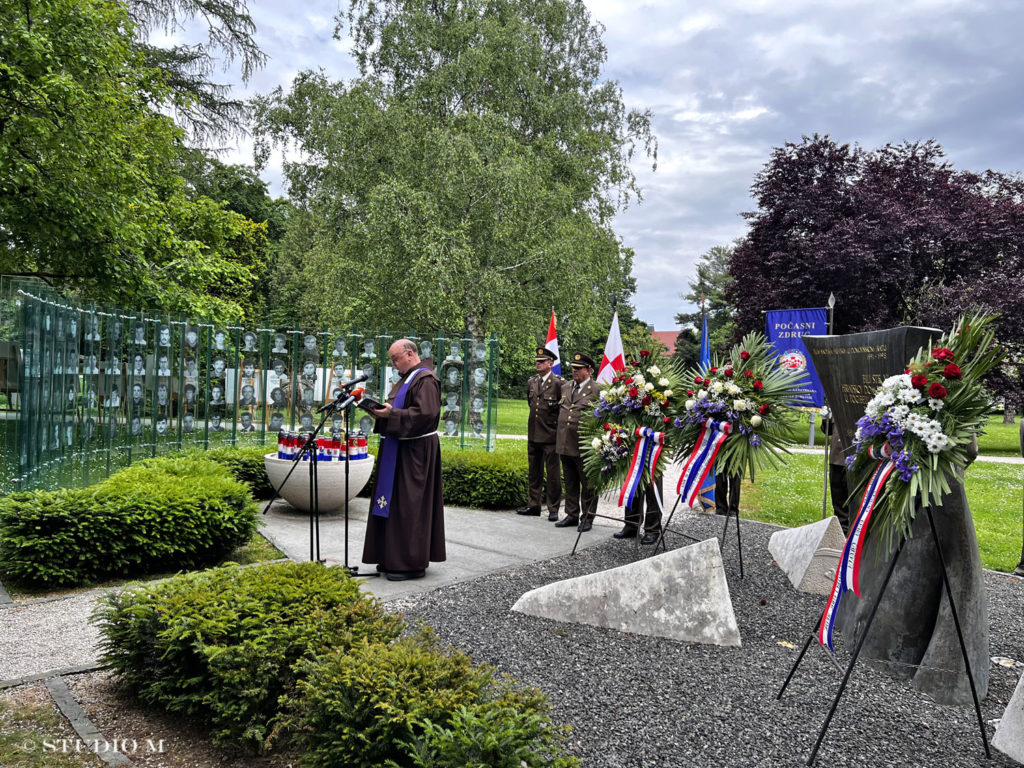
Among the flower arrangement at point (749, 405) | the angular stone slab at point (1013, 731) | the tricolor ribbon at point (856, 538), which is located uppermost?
the flower arrangement at point (749, 405)

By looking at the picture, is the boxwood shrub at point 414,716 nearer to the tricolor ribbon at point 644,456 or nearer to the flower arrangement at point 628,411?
the tricolor ribbon at point 644,456

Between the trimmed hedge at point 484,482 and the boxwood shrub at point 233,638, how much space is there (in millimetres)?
5724

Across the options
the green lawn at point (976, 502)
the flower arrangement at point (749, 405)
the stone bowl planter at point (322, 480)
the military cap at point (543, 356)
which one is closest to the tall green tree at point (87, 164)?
the stone bowl planter at point (322, 480)

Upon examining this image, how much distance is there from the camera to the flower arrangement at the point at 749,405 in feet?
20.8

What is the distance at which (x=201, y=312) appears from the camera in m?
14.2

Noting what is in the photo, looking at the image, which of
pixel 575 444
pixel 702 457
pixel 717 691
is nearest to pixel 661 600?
pixel 717 691

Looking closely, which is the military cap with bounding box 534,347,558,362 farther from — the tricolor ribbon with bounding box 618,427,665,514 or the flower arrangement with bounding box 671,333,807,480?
the flower arrangement with bounding box 671,333,807,480

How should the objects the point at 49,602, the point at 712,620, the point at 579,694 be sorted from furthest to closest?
the point at 49,602, the point at 712,620, the point at 579,694

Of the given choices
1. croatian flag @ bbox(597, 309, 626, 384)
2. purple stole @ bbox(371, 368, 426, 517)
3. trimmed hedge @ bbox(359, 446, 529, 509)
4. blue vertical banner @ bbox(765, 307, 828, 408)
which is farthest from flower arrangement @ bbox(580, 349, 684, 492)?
blue vertical banner @ bbox(765, 307, 828, 408)

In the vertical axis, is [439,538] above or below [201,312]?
below

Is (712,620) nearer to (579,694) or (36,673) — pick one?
(579,694)

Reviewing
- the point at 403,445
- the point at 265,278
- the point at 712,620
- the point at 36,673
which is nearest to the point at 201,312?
the point at 403,445

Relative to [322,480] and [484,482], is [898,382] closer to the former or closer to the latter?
[322,480]

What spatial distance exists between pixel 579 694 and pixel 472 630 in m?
1.17
